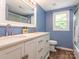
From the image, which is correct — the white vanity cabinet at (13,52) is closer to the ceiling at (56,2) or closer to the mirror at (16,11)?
the mirror at (16,11)

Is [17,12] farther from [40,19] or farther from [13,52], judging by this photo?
Result: [40,19]

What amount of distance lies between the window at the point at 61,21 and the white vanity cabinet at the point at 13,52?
3175mm

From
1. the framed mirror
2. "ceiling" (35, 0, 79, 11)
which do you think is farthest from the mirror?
"ceiling" (35, 0, 79, 11)

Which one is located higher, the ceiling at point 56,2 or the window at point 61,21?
the ceiling at point 56,2

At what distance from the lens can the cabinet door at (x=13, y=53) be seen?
66 centimetres

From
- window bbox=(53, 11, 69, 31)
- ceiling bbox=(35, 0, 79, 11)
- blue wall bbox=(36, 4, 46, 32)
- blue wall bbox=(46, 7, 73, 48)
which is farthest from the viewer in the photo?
window bbox=(53, 11, 69, 31)

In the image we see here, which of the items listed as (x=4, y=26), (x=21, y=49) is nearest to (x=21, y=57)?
(x=21, y=49)

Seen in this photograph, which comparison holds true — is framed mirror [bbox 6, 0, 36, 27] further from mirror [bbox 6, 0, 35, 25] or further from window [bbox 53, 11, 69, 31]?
window [bbox 53, 11, 69, 31]

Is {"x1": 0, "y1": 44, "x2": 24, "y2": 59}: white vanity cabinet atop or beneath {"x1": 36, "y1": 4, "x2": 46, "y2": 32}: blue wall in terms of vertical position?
beneath

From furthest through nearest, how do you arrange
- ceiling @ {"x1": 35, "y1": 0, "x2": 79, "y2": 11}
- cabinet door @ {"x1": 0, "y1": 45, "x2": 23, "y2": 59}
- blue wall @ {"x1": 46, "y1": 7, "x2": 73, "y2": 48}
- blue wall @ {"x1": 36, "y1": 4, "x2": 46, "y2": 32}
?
blue wall @ {"x1": 46, "y1": 7, "x2": 73, "y2": 48}
blue wall @ {"x1": 36, "y1": 4, "x2": 46, "y2": 32}
ceiling @ {"x1": 35, "y1": 0, "x2": 79, "y2": 11}
cabinet door @ {"x1": 0, "y1": 45, "x2": 23, "y2": 59}

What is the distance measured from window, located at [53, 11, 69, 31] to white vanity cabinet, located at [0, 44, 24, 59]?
318cm

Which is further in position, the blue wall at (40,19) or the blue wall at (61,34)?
the blue wall at (61,34)

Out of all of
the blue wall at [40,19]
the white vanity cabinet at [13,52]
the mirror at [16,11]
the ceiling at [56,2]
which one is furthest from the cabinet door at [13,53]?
the ceiling at [56,2]

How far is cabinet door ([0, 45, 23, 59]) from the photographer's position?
0.66m
